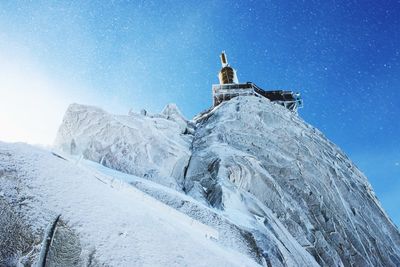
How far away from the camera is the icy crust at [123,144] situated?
54.4 feet

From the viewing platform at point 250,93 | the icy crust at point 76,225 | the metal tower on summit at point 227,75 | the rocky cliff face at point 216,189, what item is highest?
the metal tower on summit at point 227,75

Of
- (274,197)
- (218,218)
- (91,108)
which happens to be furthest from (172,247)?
(91,108)

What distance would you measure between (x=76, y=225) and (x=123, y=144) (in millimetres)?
12938

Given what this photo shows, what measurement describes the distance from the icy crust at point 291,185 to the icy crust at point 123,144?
1151mm

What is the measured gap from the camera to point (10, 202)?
15.1ft

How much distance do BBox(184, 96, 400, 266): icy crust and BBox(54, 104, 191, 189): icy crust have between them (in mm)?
1151

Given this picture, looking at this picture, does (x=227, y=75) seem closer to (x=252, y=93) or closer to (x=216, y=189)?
(x=252, y=93)

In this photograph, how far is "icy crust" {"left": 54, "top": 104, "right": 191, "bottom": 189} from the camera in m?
16.6

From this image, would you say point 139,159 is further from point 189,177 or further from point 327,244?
point 327,244

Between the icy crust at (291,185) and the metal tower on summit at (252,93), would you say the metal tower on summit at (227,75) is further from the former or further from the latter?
the icy crust at (291,185)

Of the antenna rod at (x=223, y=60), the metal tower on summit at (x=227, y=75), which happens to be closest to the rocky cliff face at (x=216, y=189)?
the metal tower on summit at (x=227, y=75)

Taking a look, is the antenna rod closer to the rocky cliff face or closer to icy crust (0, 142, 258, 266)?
the rocky cliff face

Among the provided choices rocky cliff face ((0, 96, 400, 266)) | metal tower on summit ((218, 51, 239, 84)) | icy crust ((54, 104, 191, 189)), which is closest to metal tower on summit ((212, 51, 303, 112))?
metal tower on summit ((218, 51, 239, 84))

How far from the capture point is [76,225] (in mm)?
4652
